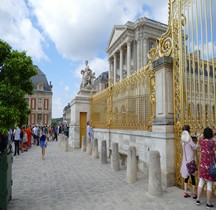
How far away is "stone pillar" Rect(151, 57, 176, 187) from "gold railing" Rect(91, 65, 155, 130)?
0.47 m

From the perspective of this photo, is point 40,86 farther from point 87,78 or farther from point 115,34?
point 87,78

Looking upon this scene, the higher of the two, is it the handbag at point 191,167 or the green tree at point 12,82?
the green tree at point 12,82

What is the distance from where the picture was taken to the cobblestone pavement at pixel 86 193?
13.8 ft

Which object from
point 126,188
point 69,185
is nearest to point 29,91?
point 69,185

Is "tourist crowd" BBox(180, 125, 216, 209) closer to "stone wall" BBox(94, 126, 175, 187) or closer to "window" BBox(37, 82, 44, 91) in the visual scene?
"stone wall" BBox(94, 126, 175, 187)

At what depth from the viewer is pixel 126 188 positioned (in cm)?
531

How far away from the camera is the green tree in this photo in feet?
11.9

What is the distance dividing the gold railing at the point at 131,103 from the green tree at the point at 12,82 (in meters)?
3.64

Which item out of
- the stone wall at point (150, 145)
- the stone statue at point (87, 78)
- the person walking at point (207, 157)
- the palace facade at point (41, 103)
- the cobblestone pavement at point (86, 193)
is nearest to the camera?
the person walking at point (207, 157)

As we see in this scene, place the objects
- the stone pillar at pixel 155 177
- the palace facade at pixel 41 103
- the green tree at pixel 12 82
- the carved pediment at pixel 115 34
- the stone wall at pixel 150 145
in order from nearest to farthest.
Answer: the green tree at pixel 12 82 < the stone pillar at pixel 155 177 < the stone wall at pixel 150 145 < the carved pediment at pixel 115 34 < the palace facade at pixel 41 103

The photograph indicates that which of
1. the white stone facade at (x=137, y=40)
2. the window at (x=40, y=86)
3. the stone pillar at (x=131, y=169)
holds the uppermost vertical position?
the white stone facade at (x=137, y=40)

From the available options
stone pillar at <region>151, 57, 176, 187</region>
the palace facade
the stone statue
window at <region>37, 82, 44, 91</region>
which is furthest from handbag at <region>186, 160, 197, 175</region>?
window at <region>37, 82, 44, 91</region>

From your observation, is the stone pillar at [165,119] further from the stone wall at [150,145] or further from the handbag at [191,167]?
the handbag at [191,167]

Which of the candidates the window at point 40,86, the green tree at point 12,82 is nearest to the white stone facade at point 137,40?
the window at point 40,86
